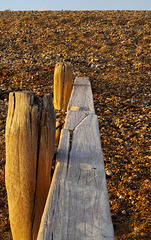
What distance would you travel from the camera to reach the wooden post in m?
1.67

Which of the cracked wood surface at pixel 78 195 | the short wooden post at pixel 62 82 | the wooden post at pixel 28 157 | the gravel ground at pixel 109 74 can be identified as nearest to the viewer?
the cracked wood surface at pixel 78 195

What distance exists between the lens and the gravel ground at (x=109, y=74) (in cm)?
369

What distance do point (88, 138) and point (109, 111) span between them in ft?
12.2

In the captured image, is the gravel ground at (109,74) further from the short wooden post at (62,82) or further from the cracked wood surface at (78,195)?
the cracked wood surface at (78,195)

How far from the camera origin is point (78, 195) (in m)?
1.46

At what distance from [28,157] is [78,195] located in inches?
18.4

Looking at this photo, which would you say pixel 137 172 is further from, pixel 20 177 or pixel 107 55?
pixel 107 55

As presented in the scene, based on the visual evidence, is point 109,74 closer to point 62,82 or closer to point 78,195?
point 62,82

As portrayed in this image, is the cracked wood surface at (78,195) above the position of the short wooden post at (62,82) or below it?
below

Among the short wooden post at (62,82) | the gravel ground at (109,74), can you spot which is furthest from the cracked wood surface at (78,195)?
the short wooden post at (62,82)

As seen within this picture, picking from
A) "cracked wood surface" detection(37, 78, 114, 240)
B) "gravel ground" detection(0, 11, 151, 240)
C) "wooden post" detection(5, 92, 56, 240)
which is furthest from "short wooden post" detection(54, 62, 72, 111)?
"wooden post" detection(5, 92, 56, 240)

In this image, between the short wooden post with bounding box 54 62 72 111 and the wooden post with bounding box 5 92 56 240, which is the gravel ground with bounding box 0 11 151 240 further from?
the wooden post with bounding box 5 92 56 240

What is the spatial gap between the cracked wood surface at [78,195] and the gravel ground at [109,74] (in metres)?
1.63

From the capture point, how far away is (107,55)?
869 cm
